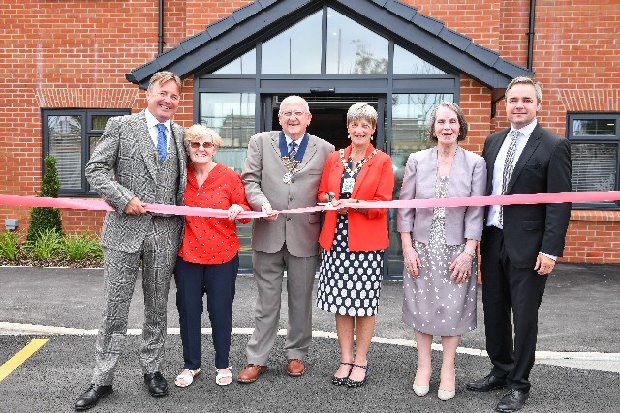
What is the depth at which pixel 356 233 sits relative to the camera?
3994 millimetres

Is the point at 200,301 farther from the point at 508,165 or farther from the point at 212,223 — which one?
the point at 508,165

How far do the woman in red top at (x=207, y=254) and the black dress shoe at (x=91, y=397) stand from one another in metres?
0.51

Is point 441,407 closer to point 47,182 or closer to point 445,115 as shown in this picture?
point 445,115

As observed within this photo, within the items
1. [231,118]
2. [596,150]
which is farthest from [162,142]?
[596,150]

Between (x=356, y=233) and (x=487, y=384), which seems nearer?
(x=356, y=233)

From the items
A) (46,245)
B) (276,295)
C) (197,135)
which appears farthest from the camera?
(46,245)

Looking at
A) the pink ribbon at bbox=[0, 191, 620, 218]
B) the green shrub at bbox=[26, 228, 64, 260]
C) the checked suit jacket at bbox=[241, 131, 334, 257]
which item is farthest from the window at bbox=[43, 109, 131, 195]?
the checked suit jacket at bbox=[241, 131, 334, 257]

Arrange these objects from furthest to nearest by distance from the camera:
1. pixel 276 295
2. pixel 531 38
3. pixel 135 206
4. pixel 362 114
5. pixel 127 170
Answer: pixel 531 38 < pixel 276 295 < pixel 362 114 < pixel 127 170 < pixel 135 206

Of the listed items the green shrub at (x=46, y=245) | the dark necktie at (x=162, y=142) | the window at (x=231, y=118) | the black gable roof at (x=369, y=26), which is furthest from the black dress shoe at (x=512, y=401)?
the green shrub at (x=46, y=245)

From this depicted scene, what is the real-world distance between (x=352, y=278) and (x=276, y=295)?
0.62m

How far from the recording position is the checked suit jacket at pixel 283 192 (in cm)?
421

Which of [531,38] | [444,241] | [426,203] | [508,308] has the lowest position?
→ [508,308]

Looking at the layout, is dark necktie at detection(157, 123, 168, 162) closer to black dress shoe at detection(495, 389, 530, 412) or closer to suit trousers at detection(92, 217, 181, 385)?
suit trousers at detection(92, 217, 181, 385)

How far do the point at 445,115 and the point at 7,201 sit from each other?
10.8 ft
